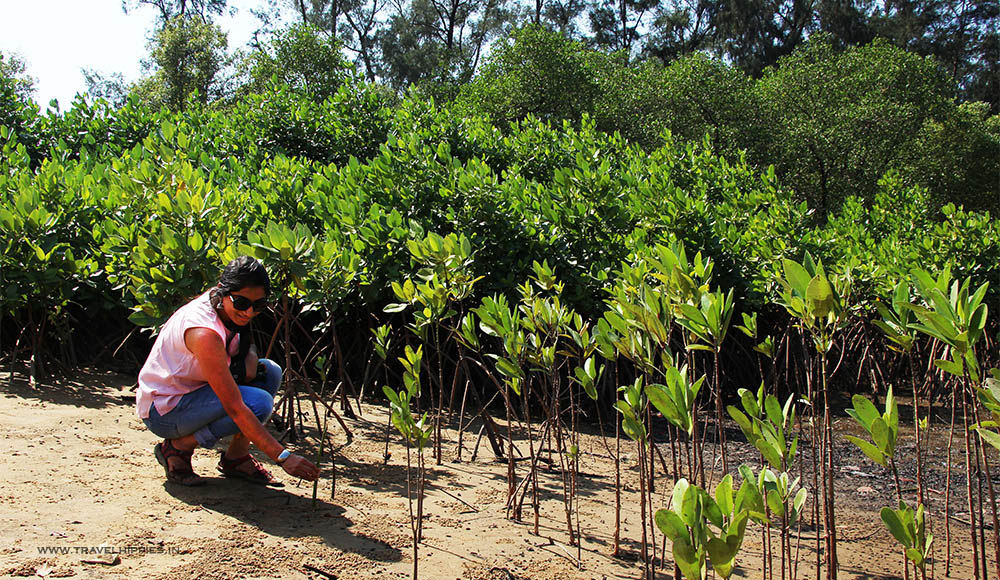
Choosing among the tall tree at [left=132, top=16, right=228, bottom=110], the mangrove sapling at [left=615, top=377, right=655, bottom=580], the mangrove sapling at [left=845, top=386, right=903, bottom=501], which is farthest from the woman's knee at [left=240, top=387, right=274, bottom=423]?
the tall tree at [left=132, top=16, right=228, bottom=110]

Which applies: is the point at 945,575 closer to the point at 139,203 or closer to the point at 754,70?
the point at 139,203

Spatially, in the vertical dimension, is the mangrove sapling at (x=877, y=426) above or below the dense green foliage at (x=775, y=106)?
below

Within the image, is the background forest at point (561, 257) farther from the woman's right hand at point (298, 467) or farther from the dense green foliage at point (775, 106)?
the woman's right hand at point (298, 467)

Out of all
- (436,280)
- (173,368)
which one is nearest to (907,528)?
(436,280)

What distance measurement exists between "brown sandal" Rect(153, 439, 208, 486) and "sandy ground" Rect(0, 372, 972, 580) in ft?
0.11

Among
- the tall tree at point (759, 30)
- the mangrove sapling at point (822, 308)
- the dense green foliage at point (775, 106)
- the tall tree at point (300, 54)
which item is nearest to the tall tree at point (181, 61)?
the tall tree at point (300, 54)

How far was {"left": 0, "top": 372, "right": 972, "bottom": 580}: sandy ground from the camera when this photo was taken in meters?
2.21

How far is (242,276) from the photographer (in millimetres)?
2639

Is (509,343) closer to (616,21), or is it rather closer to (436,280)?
(436,280)

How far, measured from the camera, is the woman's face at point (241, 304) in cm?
266

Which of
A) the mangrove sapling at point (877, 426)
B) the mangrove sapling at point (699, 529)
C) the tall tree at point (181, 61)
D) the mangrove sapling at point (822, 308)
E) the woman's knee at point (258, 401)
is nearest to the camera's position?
the mangrove sapling at point (699, 529)

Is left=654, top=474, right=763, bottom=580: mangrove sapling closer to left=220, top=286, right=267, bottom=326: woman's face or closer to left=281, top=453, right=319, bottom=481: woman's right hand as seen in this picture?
left=281, top=453, right=319, bottom=481: woman's right hand

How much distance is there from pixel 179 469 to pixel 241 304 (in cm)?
67

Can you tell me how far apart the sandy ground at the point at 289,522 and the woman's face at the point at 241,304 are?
0.65 metres
